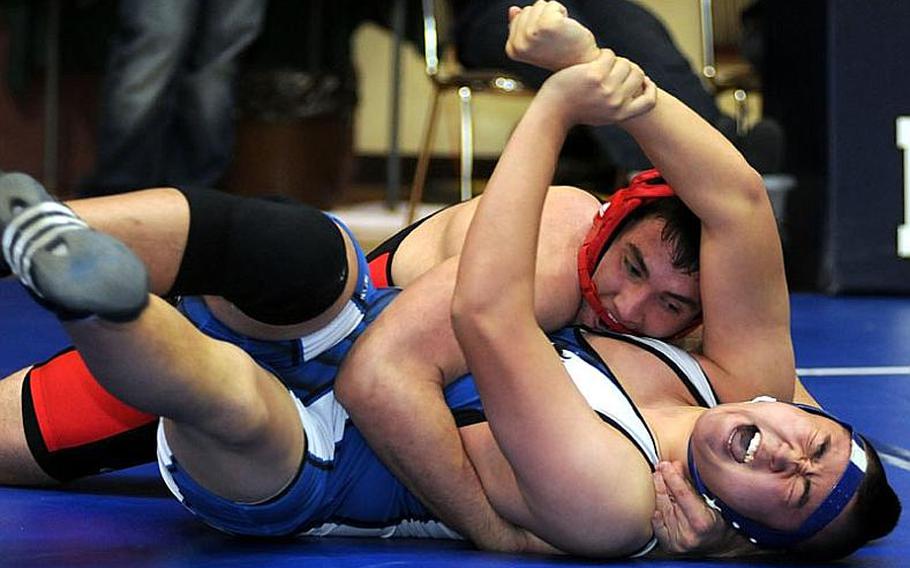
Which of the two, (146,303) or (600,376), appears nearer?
(146,303)

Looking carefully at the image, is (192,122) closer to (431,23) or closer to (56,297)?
(431,23)

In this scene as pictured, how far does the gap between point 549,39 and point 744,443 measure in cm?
48

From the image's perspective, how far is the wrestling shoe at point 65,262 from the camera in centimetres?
135

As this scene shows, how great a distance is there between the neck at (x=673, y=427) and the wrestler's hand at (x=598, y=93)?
357 mm

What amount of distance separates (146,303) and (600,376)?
25.1 inches

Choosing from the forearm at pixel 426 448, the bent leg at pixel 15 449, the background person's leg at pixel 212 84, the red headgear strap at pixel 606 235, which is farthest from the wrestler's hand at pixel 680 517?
the background person's leg at pixel 212 84

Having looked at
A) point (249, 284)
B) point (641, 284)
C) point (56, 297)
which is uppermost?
point (56, 297)

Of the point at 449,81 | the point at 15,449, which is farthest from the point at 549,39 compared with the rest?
the point at 449,81

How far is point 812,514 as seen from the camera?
172 centimetres

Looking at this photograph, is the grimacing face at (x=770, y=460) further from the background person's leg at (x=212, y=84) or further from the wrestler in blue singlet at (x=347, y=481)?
the background person's leg at (x=212, y=84)

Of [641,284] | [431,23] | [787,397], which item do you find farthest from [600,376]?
[431,23]

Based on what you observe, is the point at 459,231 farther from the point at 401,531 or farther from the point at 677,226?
the point at 401,531

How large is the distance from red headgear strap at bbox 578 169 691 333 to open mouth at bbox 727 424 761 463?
31cm

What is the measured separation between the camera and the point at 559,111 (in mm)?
1720
